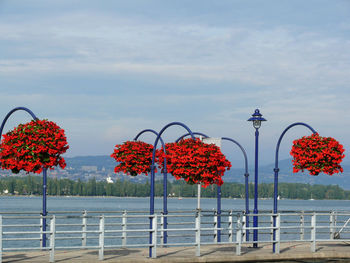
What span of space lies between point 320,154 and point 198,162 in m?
5.16

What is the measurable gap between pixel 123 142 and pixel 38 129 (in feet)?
24.3

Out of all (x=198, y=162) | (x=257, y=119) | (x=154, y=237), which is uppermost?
(x=257, y=119)

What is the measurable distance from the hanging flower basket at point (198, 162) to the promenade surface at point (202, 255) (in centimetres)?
241

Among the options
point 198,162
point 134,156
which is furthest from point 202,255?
point 134,156

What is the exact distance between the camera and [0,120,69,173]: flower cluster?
69.1 feet

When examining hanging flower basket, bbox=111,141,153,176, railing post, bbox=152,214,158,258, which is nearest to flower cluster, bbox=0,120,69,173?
railing post, bbox=152,214,158,258

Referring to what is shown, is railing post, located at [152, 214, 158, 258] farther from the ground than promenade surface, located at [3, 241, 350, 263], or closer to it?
farther from the ground

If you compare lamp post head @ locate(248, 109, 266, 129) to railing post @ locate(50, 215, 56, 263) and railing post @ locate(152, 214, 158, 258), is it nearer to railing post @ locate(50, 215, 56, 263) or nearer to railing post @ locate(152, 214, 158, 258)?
railing post @ locate(152, 214, 158, 258)

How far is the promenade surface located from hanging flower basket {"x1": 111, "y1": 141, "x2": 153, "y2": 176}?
472 centimetres

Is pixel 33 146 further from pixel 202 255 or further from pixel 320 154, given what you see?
pixel 320 154

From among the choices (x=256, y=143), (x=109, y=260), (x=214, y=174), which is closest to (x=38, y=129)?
(x=109, y=260)

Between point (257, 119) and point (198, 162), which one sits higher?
point (257, 119)

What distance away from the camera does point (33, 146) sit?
21000 millimetres

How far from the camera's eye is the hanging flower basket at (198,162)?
23141mm
